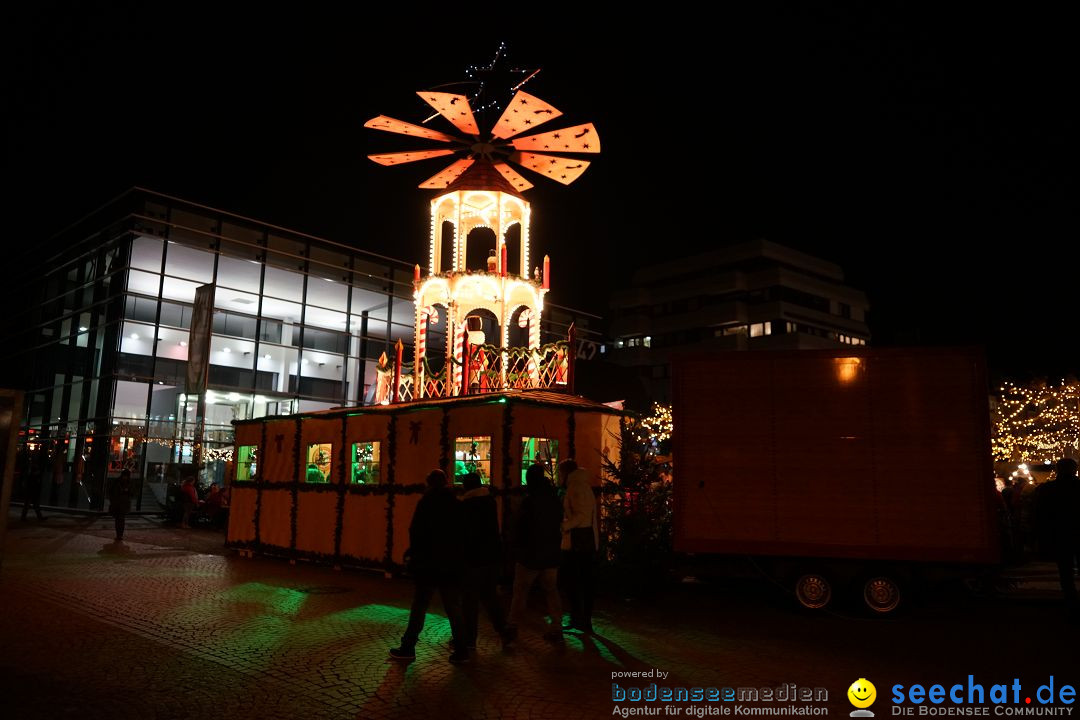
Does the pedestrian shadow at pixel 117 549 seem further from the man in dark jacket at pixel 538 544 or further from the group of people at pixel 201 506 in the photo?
the man in dark jacket at pixel 538 544

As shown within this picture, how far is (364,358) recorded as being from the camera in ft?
119

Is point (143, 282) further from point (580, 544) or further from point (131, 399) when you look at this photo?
point (580, 544)

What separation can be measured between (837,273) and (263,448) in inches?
2317

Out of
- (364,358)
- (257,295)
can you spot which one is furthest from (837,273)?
(257,295)

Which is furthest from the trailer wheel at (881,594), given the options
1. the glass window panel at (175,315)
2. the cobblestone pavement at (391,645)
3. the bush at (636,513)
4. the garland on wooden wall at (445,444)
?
the glass window panel at (175,315)

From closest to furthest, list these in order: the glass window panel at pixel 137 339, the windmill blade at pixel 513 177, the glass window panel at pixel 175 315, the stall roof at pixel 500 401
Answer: the stall roof at pixel 500 401 → the windmill blade at pixel 513 177 → the glass window panel at pixel 137 339 → the glass window panel at pixel 175 315

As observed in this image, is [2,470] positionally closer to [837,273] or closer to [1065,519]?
[1065,519]

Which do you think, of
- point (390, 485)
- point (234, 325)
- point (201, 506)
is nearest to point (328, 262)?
point (234, 325)

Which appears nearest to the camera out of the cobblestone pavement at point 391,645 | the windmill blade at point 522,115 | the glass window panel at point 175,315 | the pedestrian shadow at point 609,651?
the cobblestone pavement at point 391,645

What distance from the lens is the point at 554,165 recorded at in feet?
55.5

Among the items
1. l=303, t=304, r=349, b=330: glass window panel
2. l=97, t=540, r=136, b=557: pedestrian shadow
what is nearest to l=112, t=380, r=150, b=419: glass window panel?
l=303, t=304, r=349, b=330: glass window panel

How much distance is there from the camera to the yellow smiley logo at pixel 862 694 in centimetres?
591

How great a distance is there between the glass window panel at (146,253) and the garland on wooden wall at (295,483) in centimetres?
1857

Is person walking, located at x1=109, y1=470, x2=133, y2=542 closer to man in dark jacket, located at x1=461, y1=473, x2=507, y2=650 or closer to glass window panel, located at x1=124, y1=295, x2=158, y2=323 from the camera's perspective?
glass window panel, located at x1=124, y1=295, x2=158, y2=323
